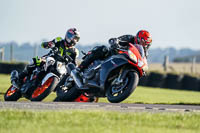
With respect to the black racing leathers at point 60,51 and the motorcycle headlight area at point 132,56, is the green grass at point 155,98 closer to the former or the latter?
the black racing leathers at point 60,51

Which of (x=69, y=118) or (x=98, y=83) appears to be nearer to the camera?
(x=69, y=118)

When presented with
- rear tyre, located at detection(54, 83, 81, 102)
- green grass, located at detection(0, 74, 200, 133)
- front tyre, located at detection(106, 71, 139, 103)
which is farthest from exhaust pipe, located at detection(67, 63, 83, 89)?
green grass, located at detection(0, 74, 200, 133)

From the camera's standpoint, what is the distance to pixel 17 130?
538 centimetres

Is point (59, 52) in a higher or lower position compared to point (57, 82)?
higher

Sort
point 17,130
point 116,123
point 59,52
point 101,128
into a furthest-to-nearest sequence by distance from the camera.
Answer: point 59,52 < point 116,123 < point 101,128 < point 17,130

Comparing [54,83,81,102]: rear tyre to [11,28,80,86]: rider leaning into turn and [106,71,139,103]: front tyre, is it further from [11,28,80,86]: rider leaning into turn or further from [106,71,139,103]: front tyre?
[106,71,139,103]: front tyre

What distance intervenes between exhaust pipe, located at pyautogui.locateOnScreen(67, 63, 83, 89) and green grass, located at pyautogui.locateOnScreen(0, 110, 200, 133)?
112 inches

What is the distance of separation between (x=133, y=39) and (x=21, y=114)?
12.6 ft

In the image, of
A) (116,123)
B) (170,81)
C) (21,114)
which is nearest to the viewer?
(116,123)

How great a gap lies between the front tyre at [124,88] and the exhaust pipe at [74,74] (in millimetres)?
885

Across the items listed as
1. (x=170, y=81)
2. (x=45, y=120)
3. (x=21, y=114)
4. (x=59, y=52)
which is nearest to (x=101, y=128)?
(x=45, y=120)

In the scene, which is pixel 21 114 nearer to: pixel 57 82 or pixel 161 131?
pixel 161 131

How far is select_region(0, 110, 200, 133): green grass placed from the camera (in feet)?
18.2

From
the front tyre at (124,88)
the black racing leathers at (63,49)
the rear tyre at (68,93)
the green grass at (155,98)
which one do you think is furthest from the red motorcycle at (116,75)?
the green grass at (155,98)
